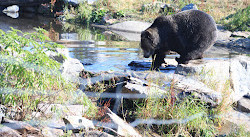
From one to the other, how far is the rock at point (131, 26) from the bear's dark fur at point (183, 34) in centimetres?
786

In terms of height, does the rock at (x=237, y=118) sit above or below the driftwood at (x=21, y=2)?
below

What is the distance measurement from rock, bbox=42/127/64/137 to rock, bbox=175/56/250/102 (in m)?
3.00

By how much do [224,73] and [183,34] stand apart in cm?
131

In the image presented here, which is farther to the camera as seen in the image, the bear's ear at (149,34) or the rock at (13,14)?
the rock at (13,14)

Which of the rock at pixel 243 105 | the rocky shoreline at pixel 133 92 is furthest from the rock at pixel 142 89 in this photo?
the rock at pixel 243 105

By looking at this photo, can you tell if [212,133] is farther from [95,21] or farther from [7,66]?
[95,21]

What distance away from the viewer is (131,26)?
47.1 feet

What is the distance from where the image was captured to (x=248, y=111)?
4.85m

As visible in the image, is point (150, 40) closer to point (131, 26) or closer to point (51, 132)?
point (51, 132)

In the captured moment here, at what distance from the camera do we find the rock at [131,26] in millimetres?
14203

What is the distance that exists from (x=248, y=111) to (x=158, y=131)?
1989 millimetres

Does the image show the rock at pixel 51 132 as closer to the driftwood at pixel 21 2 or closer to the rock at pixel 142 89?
the rock at pixel 142 89

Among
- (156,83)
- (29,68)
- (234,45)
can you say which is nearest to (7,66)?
(29,68)

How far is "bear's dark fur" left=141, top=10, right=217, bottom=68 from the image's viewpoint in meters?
6.20
